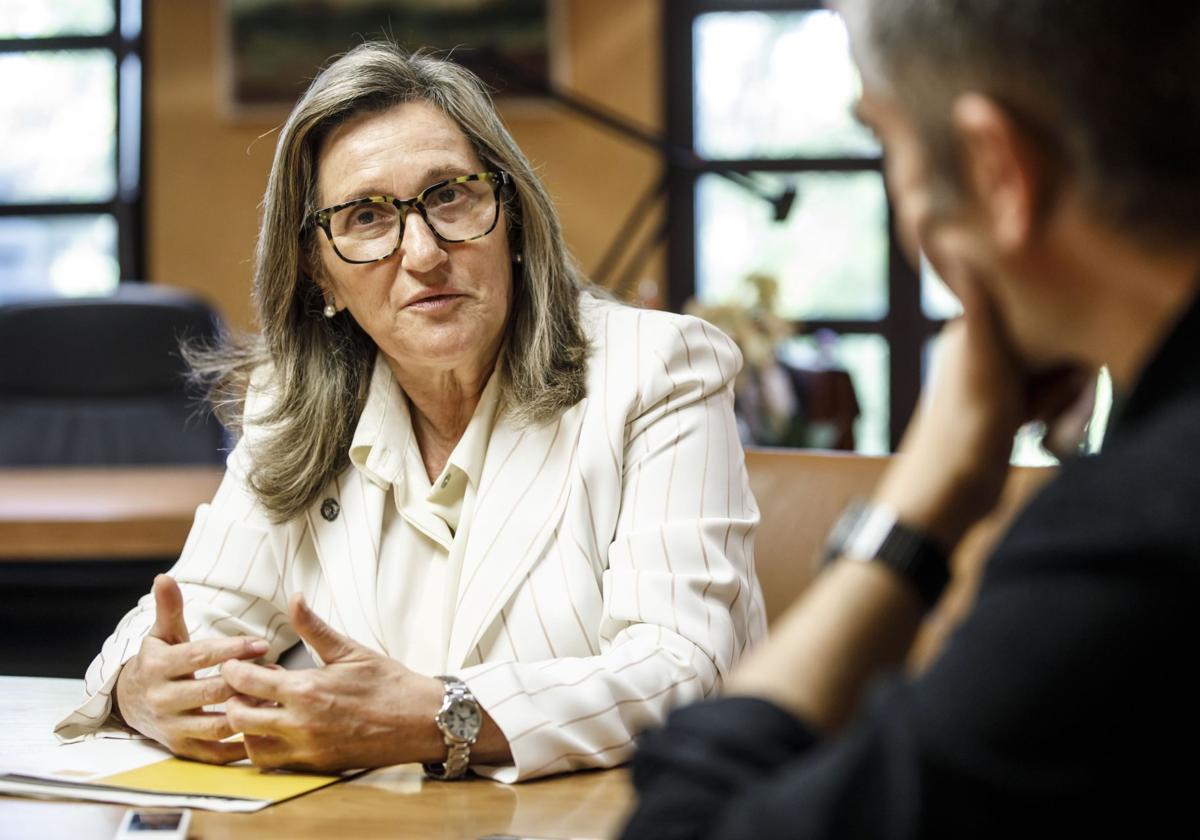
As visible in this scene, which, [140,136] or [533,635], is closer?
[533,635]

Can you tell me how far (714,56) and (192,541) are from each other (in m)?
4.89

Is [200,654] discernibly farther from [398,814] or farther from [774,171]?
[774,171]

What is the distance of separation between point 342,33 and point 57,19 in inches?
53.2

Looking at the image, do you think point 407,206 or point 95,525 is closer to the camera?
point 407,206

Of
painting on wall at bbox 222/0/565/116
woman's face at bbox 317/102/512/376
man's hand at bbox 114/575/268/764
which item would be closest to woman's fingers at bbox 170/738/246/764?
man's hand at bbox 114/575/268/764

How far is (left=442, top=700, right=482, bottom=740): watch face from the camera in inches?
47.1

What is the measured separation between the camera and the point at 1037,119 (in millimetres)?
641

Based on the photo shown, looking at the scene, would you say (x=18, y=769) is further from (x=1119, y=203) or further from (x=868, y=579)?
(x=1119, y=203)

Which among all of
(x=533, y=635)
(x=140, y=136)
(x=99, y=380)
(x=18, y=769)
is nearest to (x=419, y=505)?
(x=533, y=635)

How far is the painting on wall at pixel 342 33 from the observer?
19.8 ft

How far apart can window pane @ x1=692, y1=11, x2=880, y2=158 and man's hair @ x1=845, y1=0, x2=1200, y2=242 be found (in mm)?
5549

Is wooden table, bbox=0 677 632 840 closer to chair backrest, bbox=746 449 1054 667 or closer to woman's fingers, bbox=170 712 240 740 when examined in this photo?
woman's fingers, bbox=170 712 240 740

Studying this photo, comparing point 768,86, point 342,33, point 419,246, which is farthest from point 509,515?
point 342,33

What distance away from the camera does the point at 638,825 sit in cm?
71
